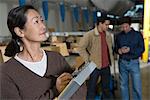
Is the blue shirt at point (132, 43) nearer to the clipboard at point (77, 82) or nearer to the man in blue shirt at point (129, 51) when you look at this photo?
the man in blue shirt at point (129, 51)

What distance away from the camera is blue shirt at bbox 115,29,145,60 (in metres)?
2.48

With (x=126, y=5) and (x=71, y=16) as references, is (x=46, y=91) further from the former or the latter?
(x=126, y=5)

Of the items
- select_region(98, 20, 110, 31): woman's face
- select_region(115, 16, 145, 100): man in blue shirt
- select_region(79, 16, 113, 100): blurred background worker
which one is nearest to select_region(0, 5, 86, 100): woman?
select_region(79, 16, 113, 100): blurred background worker

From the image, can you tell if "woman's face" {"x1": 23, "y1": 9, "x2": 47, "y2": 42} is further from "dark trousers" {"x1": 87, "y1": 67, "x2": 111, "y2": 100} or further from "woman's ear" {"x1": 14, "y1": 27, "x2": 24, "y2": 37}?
"dark trousers" {"x1": 87, "y1": 67, "x2": 111, "y2": 100}

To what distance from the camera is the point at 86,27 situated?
2584mm

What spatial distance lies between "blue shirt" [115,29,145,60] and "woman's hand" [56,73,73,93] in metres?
1.81

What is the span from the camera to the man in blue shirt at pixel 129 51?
Result: 2.48 meters

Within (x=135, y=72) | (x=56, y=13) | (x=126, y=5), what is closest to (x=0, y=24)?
(x=56, y=13)

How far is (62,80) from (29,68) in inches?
4.5

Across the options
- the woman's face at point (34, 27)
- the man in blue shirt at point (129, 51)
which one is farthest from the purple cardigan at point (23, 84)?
the man in blue shirt at point (129, 51)

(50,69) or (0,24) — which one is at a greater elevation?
(0,24)

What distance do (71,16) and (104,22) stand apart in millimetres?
353

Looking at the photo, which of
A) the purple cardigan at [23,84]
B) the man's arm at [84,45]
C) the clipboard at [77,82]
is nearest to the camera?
the clipboard at [77,82]

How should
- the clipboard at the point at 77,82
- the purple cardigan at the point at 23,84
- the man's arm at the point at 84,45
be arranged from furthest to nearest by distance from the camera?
the man's arm at the point at 84,45 → the purple cardigan at the point at 23,84 → the clipboard at the point at 77,82
